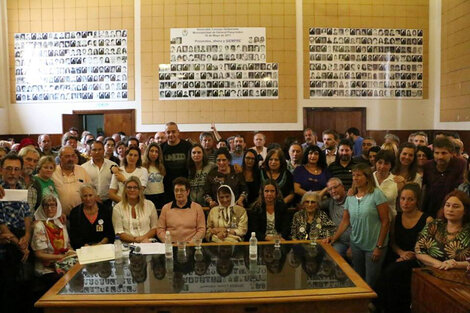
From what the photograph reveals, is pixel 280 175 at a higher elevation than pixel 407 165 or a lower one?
lower

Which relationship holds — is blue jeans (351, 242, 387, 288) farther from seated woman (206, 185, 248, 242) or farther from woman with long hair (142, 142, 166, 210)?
woman with long hair (142, 142, 166, 210)

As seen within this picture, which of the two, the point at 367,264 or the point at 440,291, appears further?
the point at 367,264

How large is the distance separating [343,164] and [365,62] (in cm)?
536

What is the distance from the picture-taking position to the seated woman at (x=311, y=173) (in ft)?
16.0

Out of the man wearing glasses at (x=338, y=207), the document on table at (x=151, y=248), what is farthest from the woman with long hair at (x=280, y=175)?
the document on table at (x=151, y=248)

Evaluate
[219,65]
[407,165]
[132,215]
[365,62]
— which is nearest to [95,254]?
[132,215]

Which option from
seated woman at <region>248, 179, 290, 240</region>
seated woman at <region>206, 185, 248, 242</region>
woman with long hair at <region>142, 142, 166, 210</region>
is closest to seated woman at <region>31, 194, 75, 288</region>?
woman with long hair at <region>142, 142, 166, 210</region>

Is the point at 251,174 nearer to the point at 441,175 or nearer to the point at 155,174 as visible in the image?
the point at 155,174

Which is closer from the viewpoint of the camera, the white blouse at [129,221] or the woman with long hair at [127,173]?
the white blouse at [129,221]

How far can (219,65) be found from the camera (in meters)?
9.61

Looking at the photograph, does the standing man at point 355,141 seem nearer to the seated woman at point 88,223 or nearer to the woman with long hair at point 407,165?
the woman with long hair at point 407,165

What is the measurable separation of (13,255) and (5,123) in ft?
23.7

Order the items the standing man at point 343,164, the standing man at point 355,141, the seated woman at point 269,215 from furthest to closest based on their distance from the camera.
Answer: the standing man at point 355,141, the standing man at point 343,164, the seated woman at point 269,215

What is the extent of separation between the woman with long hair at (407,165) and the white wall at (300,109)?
5214 millimetres
